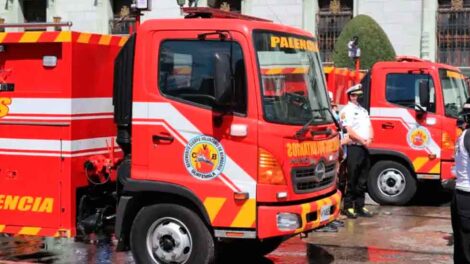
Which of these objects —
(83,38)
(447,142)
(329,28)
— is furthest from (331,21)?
(83,38)

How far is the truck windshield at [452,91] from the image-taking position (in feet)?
36.3

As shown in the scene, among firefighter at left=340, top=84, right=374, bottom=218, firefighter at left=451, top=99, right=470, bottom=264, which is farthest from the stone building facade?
firefighter at left=451, top=99, right=470, bottom=264

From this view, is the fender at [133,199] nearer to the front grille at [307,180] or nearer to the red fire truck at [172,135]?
the red fire truck at [172,135]

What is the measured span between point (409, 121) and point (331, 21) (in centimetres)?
1485

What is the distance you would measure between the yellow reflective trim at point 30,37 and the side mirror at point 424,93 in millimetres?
6484

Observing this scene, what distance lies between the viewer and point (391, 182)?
11547 millimetres

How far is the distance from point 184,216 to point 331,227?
11.4 ft

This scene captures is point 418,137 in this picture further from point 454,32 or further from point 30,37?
point 454,32

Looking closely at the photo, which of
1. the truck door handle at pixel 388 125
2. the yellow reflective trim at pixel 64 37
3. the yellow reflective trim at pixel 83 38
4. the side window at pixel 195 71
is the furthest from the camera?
the truck door handle at pixel 388 125

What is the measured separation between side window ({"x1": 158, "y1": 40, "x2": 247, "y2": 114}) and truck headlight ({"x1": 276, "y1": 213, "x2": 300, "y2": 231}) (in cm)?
99

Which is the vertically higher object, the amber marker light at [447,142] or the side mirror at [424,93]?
the side mirror at [424,93]

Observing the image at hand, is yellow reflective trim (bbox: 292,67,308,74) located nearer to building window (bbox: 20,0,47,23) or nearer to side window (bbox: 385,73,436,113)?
side window (bbox: 385,73,436,113)

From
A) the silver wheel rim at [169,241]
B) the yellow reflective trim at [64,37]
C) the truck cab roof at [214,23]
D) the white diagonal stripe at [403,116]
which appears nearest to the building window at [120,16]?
the white diagonal stripe at [403,116]

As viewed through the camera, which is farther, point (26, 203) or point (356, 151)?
point (356, 151)
